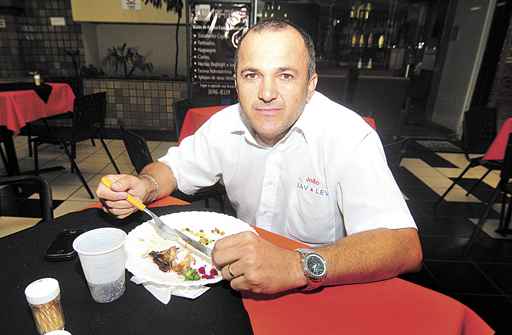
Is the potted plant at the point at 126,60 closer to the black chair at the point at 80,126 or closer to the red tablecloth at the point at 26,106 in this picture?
the red tablecloth at the point at 26,106

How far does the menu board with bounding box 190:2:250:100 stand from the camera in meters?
3.98

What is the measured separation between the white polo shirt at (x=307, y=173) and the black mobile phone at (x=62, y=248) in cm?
48

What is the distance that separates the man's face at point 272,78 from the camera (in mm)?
1017

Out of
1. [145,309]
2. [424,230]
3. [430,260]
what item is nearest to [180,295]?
[145,309]

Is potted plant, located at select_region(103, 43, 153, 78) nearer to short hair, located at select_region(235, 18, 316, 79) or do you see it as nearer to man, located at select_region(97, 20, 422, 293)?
man, located at select_region(97, 20, 422, 293)

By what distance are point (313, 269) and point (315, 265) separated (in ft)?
0.03

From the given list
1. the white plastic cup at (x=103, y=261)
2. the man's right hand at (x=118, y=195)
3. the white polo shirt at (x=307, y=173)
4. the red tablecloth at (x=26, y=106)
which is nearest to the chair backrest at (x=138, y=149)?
the white polo shirt at (x=307, y=173)

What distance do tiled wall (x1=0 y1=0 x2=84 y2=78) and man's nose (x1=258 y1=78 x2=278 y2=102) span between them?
5387 mm

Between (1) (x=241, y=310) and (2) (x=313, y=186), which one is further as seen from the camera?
(2) (x=313, y=186)

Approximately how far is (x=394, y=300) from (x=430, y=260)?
184 centimetres

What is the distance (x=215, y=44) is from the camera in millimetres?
4090

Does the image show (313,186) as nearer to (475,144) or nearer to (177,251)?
(177,251)

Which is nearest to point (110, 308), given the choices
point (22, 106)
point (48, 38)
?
point (22, 106)

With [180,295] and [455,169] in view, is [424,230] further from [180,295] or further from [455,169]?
[180,295]
